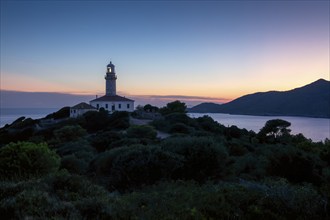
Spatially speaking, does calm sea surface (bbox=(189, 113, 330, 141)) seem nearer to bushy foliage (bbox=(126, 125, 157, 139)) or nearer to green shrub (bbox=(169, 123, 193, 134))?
green shrub (bbox=(169, 123, 193, 134))

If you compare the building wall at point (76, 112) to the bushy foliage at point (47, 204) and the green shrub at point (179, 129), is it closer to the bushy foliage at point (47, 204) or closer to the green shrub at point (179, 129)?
the green shrub at point (179, 129)

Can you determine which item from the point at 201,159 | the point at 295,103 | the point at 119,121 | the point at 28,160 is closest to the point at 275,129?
the point at 119,121

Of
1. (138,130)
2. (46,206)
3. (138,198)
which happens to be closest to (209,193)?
(138,198)

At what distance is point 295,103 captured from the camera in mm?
174875

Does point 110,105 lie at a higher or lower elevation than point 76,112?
higher

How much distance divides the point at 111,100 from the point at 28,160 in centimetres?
4835

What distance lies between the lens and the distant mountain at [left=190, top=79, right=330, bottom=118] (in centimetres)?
16775

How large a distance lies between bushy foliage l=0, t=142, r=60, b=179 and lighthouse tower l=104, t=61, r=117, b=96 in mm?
50649

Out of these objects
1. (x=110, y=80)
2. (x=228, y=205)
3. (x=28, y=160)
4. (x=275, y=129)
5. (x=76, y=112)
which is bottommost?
(x=275, y=129)

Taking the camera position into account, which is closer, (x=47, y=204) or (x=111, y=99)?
(x=47, y=204)

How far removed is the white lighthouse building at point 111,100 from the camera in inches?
2400

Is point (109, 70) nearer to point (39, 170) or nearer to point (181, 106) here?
point (181, 106)

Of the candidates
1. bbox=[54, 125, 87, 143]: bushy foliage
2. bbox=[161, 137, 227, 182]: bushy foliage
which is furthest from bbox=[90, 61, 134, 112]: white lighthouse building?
bbox=[161, 137, 227, 182]: bushy foliage

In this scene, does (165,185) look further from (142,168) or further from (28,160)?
(28,160)
